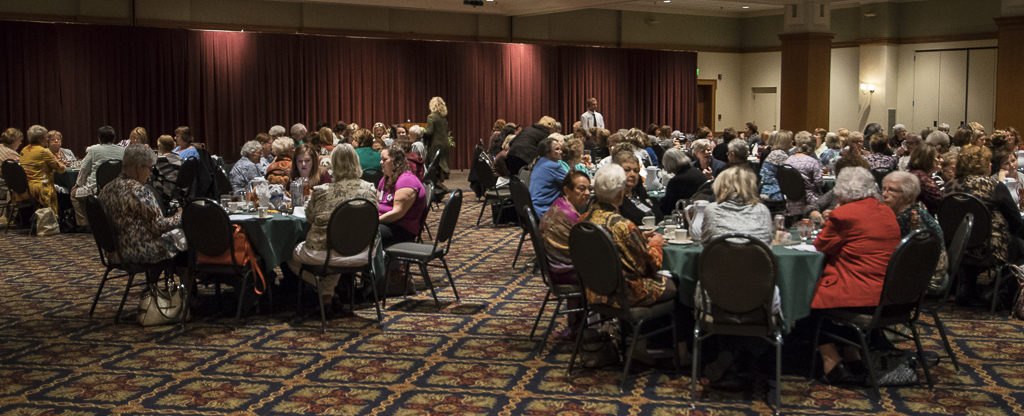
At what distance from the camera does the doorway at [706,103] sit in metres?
23.7

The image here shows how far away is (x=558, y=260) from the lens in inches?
209

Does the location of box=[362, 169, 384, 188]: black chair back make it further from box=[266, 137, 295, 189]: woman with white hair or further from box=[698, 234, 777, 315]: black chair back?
box=[698, 234, 777, 315]: black chair back

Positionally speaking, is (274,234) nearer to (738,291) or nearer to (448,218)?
(448,218)

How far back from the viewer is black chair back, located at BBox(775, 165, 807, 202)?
8.62m

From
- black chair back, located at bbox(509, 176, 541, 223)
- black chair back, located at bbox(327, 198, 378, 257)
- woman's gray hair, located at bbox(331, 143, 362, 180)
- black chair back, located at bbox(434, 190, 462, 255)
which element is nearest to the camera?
black chair back, located at bbox(327, 198, 378, 257)

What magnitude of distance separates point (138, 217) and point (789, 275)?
3.86 meters

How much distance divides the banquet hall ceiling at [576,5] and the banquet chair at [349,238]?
11638 mm

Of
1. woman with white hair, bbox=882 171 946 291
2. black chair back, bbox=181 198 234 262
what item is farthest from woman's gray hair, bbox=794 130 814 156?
black chair back, bbox=181 198 234 262

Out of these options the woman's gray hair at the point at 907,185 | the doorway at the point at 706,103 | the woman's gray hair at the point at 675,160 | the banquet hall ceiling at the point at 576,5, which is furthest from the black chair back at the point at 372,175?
the doorway at the point at 706,103

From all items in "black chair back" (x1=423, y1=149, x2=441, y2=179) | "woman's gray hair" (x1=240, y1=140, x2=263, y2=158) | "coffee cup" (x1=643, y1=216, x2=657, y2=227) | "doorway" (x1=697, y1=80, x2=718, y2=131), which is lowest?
"coffee cup" (x1=643, y1=216, x2=657, y2=227)

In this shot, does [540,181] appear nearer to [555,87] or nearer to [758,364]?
[758,364]

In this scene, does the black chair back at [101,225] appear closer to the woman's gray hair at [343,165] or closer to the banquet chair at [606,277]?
the woman's gray hair at [343,165]

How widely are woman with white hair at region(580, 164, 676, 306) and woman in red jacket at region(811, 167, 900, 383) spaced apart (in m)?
0.75

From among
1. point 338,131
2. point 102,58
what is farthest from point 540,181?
point 102,58
